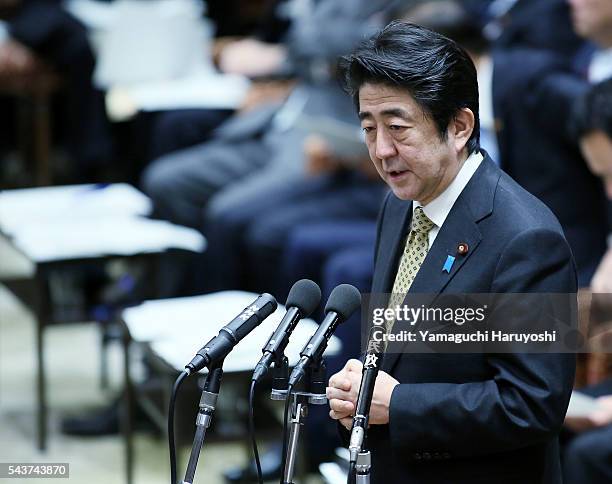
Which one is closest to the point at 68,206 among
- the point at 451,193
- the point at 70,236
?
the point at 70,236

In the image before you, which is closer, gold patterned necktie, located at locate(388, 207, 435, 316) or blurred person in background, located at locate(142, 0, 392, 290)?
gold patterned necktie, located at locate(388, 207, 435, 316)

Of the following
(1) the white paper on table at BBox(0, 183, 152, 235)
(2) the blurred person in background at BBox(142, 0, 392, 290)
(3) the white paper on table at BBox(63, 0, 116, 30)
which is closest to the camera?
(1) the white paper on table at BBox(0, 183, 152, 235)

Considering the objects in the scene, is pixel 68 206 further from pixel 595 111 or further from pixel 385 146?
pixel 385 146

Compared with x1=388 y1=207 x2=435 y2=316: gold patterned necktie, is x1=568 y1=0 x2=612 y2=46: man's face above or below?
A: above

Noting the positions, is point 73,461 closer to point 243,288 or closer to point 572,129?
point 243,288

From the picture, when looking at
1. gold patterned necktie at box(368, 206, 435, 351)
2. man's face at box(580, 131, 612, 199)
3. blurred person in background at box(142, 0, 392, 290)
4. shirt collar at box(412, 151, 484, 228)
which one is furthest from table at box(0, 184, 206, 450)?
shirt collar at box(412, 151, 484, 228)

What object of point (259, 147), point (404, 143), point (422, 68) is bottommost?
point (404, 143)

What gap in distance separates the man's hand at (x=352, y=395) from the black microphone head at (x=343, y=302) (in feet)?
0.48

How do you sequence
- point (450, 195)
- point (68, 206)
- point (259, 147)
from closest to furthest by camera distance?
point (450, 195)
point (68, 206)
point (259, 147)

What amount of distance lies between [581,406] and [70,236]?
2185 millimetres

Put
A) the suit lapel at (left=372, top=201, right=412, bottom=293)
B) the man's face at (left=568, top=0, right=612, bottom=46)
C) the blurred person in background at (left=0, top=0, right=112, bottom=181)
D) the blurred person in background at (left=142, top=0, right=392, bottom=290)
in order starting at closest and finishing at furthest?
the suit lapel at (left=372, top=201, right=412, bottom=293), the man's face at (left=568, top=0, right=612, bottom=46), the blurred person in background at (left=142, top=0, right=392, bottom=290), the blurred person in background at (left=0, top=0, right=112, bottom=181)

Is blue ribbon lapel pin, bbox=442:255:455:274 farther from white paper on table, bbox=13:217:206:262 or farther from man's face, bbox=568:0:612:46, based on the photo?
white paper on table, bbox=13:217:206:262

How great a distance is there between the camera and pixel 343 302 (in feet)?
6.79

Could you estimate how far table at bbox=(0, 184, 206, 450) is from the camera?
454cm
